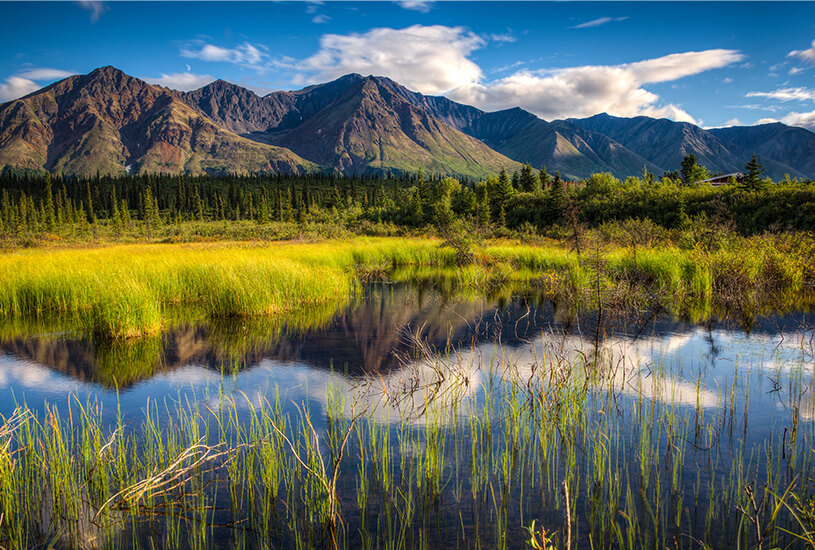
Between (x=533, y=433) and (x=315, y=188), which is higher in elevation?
(x=315, y=188)

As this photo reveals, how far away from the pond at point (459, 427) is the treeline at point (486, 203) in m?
4.30

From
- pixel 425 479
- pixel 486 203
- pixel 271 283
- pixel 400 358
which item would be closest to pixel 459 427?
pixel 425 479

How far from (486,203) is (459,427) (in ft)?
175

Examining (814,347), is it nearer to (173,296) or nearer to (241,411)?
(241,411)

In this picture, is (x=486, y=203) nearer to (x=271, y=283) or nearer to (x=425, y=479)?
(x=271, y=283)

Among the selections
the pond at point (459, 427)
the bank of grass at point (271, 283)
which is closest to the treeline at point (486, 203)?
the bank of grass at point (271, 283)

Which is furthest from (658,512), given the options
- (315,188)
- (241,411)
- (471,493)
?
(315,188)

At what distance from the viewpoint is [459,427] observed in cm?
632

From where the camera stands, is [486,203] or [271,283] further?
[486,203]

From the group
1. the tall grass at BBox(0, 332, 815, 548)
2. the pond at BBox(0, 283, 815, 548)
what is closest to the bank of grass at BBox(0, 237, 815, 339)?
the pond at BBox(0, 283, 815, 548)

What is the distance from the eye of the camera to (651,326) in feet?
40.7

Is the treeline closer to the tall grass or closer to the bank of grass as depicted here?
the bank of grass

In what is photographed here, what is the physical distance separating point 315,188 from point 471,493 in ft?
483

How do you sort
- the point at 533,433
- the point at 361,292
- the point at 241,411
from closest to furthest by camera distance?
the point at 533,433, the point at 241,411, the point at 361,292
